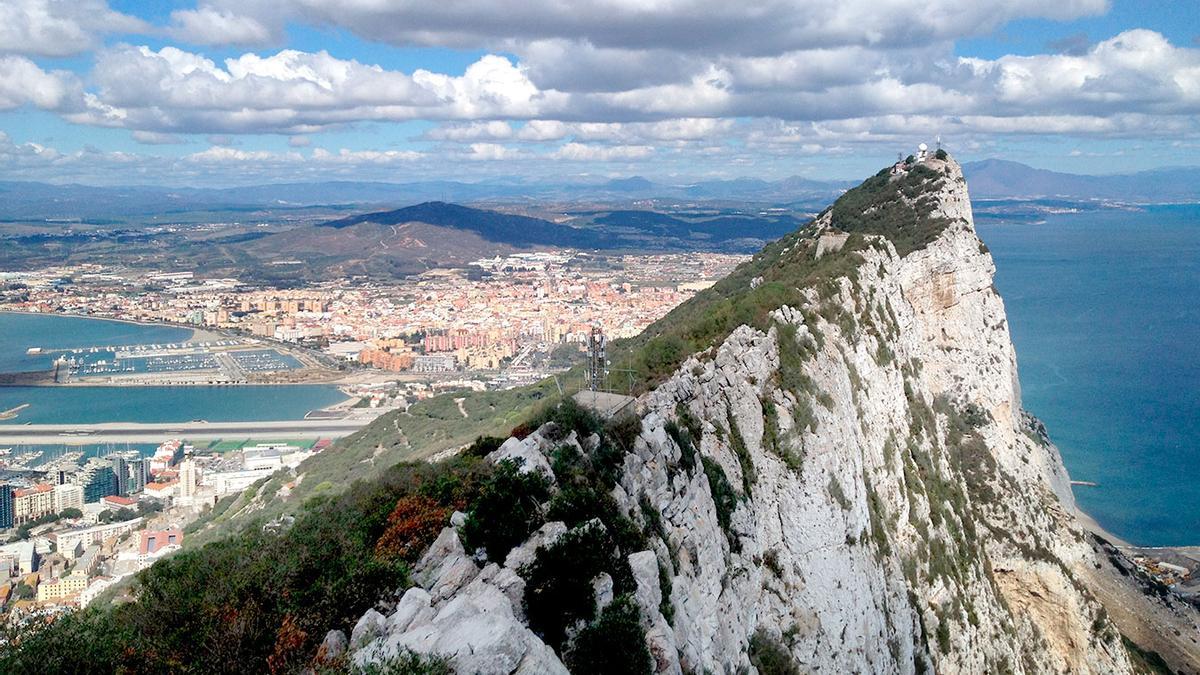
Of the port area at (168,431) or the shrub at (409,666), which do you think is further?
the port area at (168,431)

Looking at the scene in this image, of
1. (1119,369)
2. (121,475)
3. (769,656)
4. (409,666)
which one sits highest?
(409,666)

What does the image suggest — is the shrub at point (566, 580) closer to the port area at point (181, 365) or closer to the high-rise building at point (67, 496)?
the high-rise building at point (67, 496)

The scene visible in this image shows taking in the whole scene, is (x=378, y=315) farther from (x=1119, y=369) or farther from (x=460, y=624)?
(x=460, y=624)

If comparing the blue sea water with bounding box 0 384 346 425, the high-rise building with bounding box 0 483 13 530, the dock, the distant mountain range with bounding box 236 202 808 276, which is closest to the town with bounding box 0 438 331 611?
the high-rise building with bounding box 0 483 13 530

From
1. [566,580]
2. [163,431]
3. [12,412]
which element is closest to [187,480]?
[163,431]

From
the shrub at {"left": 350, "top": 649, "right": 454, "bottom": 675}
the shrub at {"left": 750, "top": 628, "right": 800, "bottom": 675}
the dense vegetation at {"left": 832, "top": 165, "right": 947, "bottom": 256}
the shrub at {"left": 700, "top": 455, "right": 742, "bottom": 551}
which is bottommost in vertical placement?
the shrub at {"left": 750, "top": 628, "right": 800, "bottom": 675}

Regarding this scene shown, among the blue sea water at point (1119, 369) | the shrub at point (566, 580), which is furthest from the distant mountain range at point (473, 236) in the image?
the shrub at point (566, 580)

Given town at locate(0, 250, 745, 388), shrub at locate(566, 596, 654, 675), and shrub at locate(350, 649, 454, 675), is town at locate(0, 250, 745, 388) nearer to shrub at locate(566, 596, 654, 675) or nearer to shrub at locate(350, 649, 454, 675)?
shrub at locate(566, 596, 654, 675)
